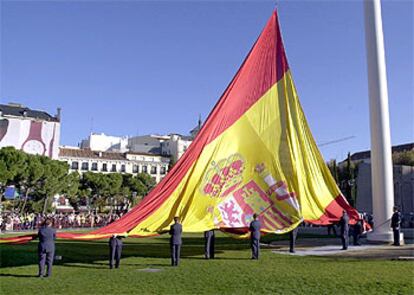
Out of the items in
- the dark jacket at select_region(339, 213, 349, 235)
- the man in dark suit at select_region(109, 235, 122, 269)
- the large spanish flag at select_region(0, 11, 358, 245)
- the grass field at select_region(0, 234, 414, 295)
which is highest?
the large spanish flag at select_region(0, 11, 358, 245)

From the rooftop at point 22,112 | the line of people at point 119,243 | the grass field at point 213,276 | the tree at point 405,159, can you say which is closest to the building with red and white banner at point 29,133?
the rooftop at point 22,112

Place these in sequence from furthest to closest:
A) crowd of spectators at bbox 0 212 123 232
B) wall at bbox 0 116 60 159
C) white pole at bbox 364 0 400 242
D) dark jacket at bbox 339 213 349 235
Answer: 1. wall at bbox 0 116 60 159
2. crowd of spectators at bbox 0 212 123 232
3. white pole at bbox 364 0 400 242
4. dark jacket at bbox 339 213 349 235

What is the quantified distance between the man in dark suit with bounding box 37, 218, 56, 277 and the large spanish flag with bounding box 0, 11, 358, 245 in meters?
1.49

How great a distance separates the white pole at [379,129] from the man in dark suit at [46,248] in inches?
609

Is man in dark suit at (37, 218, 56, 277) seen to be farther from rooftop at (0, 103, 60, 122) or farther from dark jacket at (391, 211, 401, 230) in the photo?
rooftop at (0, 103, 60, 122)

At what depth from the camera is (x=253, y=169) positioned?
56.5 ft

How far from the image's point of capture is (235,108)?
17.7m

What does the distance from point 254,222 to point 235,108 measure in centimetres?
458

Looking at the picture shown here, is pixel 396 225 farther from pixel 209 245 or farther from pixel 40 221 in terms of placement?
pixel 40 221

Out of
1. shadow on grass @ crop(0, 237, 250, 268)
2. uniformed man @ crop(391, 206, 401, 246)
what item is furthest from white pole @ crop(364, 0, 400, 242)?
shadow on grass @ crop(0, 237, 250, 268)

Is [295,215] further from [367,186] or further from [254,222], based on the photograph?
[367,186]

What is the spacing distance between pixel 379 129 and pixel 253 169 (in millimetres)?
8309

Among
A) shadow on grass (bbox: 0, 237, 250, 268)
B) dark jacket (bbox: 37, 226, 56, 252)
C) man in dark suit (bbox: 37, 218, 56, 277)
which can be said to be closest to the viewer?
man in dark suit (bbox: 37, 218, 56, 277)

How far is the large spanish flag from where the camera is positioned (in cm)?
1530
